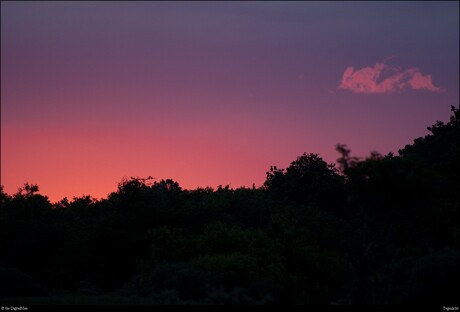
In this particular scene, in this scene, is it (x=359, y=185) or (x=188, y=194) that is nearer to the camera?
(x=359, y=185)

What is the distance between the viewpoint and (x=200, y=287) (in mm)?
32531

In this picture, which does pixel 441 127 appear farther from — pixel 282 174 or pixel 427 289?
pixel 427 289

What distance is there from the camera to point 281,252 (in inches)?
1565

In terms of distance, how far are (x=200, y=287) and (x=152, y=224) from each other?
1469 cm

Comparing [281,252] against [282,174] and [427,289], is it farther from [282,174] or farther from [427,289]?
[282,174]

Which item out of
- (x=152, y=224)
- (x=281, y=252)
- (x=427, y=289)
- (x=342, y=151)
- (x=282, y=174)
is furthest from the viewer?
(x=282, y=174)

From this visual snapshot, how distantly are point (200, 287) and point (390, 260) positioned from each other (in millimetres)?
11551

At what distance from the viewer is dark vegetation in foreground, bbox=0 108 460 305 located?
32500 mm

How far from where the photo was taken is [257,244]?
128 ft

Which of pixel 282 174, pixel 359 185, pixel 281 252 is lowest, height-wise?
pixel 281 252

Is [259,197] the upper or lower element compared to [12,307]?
upper

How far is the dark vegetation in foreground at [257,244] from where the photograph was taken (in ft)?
107

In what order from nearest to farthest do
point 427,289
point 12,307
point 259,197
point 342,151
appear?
point 12,307 → point 427,289 → point 342,151 → point 259,197

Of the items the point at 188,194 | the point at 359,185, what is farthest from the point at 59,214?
the point at 359,185
